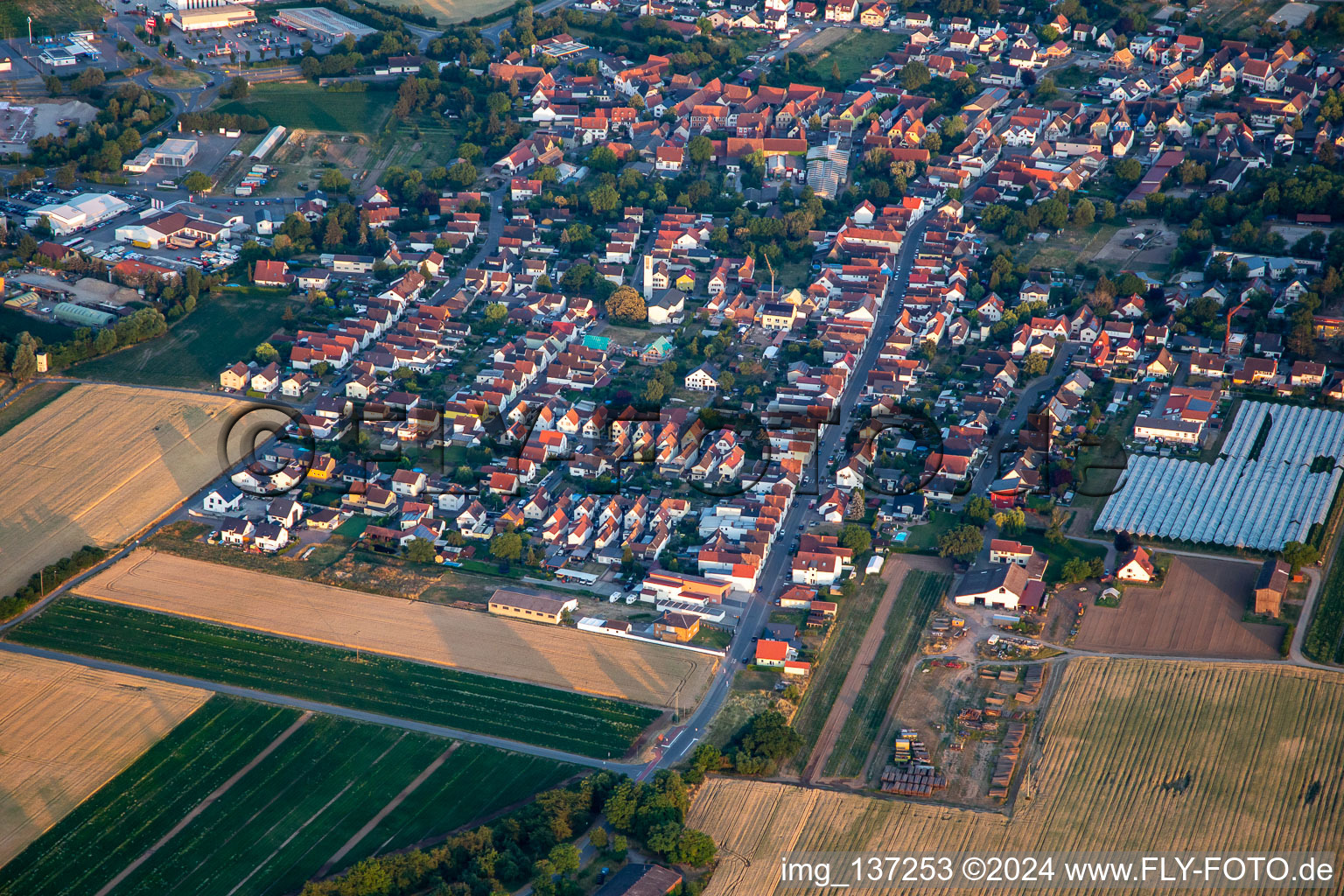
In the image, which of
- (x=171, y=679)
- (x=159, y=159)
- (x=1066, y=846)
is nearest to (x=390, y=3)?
(x=159, y=159)

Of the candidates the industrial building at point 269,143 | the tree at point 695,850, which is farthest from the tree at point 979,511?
the industrial building at point 269,143

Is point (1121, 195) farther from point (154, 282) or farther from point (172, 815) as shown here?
point (172, 815)

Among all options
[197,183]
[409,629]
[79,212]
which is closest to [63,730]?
[409,629]

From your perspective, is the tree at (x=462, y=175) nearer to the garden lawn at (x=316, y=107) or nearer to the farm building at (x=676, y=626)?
the garden lawn at (x=316, y=107)

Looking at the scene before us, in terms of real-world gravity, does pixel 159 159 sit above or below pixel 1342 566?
below

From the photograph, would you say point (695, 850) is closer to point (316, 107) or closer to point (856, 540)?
point (856, 540)

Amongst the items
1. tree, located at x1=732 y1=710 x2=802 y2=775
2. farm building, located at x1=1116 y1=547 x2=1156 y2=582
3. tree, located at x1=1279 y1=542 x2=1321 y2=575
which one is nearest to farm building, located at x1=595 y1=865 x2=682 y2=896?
tree, located at x1=732 y1=710 x2=802 y2=775

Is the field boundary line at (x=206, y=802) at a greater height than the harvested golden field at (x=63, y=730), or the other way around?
the field boundary line at (x=206, y=802)
